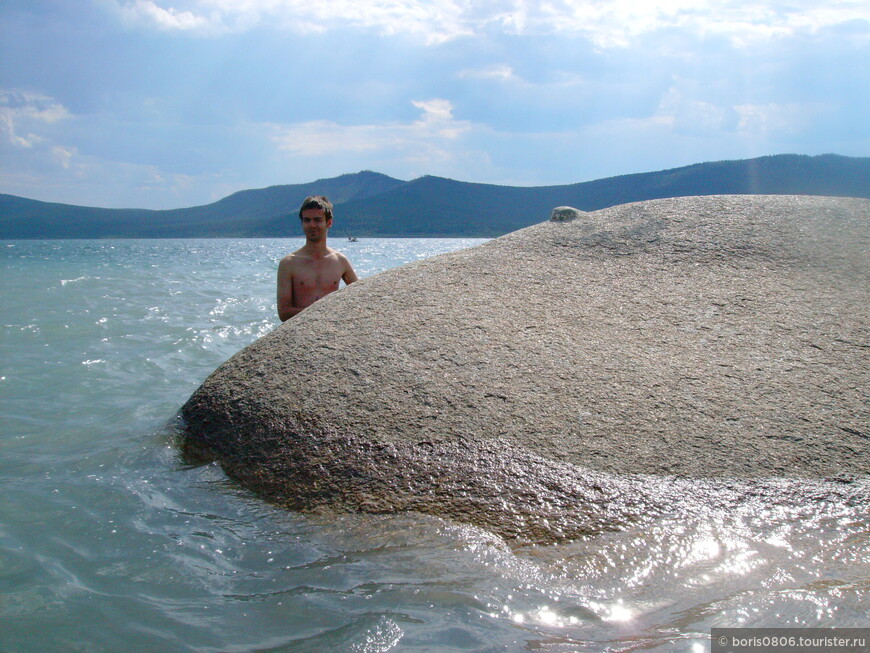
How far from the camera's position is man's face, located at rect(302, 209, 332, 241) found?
4.60m

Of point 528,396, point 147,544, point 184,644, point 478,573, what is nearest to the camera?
point 184,644

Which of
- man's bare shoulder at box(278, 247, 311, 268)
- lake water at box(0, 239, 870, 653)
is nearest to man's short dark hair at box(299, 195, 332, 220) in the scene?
man's bare shoulder at box(278, 247, 311, 268)

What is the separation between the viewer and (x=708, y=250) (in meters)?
3.81

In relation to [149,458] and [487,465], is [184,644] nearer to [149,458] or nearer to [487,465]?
[487,465]

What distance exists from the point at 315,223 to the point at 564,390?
260 cm

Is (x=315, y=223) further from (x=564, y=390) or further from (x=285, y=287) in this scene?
(x=564, y=390)

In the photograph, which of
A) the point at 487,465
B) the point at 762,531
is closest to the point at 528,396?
the point at 487,465

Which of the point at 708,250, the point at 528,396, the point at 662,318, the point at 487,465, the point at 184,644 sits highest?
the point at 708,250

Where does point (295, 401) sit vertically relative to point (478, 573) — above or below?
above

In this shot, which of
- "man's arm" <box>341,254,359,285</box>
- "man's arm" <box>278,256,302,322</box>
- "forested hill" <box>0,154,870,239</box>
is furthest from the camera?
"forested hill" <box>0,154,870,239</box>

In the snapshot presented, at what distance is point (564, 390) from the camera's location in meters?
2.61

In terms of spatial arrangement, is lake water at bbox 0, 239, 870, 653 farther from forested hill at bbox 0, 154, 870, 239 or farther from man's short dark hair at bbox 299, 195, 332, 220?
forested hill at bbox 0, 154, 870, 239

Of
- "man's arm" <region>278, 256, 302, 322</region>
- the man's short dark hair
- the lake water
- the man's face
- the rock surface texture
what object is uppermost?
the man's short dark hair

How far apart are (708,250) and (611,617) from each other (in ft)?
8.65
